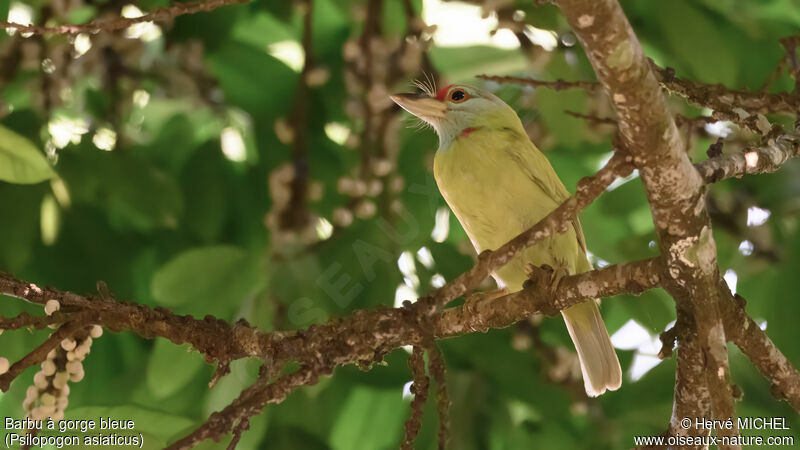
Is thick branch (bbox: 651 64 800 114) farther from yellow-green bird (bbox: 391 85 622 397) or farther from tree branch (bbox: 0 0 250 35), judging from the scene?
tree branch (bbox: 0 0 250 35)

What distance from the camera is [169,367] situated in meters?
3.13

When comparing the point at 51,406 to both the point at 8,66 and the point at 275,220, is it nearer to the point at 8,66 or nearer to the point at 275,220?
the point at 275,220

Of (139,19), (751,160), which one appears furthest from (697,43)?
(139,19)

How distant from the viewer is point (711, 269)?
184 centimetres

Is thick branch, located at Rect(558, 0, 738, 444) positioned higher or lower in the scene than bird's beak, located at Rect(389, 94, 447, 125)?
higher

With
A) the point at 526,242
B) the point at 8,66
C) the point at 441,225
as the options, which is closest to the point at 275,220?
the point at 441,225

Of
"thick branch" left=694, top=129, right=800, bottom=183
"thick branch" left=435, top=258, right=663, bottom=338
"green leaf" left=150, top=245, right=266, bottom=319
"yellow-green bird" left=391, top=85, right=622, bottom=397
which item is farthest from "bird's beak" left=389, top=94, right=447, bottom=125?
"thick branch" left=694, top=129, right=800, bottom=183

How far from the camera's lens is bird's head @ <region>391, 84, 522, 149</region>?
10.7 feet

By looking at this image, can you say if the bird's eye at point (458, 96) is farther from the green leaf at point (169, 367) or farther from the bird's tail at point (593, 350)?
the green leaf at point (169, 367)

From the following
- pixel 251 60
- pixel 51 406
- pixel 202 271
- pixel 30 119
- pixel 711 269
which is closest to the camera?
pixel 711 269

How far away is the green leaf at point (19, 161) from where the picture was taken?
245 centimetres

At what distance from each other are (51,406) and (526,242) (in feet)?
3.70

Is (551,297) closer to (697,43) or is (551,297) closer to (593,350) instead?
(593,350)

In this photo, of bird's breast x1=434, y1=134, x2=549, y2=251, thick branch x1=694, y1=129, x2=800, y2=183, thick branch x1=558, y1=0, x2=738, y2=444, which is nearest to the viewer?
thick branch x1=558, y1=0, x2=738, y2=444
